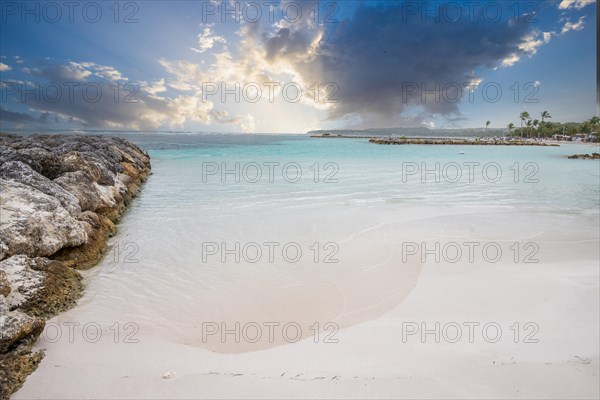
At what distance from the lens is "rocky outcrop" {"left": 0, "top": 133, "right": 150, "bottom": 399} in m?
3.03

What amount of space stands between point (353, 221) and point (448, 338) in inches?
184

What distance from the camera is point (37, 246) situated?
4.62 m

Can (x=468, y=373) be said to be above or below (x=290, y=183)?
below

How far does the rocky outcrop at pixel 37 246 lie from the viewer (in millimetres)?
3027

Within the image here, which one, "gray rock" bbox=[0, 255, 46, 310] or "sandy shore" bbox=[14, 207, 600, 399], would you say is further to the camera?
"gray rock" bbox=[0, 255, 46, 310]

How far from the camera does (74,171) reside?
8.04 meters

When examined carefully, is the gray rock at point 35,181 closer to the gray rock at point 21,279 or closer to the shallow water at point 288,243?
the shallow water at point 288,243

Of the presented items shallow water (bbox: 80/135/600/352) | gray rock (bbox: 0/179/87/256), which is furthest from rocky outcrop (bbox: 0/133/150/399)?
shallow water (bbox: 80/135/600/352)

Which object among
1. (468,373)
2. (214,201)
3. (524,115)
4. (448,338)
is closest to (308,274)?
(448,338)

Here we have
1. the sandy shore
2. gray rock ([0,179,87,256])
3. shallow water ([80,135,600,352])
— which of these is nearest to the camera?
the sandy shore

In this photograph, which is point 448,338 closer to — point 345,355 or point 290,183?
point 345,355

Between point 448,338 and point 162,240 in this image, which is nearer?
point 448,338

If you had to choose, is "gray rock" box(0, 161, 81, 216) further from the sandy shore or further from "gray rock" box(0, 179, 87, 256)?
the sandy shore

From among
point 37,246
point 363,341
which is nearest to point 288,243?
point 363,341
